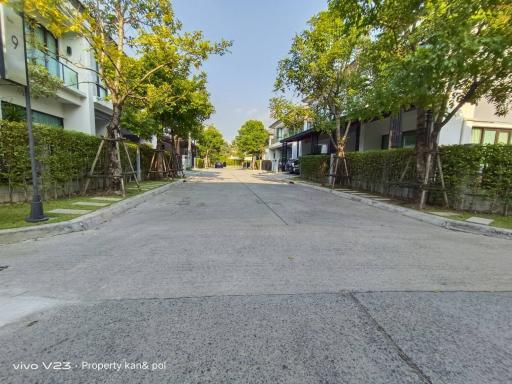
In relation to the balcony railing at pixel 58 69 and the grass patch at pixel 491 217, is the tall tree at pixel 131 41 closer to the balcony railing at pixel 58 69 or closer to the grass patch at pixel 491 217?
the balcony railing at pixel 58 69

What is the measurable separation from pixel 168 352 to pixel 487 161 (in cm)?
978

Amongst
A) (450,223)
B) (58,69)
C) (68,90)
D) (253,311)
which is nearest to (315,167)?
(450,223)

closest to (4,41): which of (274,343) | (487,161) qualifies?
(274,343)

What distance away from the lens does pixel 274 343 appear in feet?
7.32

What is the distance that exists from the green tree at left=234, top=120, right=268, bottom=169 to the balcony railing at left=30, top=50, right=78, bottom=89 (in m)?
43.0

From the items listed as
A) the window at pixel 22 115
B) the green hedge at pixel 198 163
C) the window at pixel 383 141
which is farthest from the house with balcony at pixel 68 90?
the green hedge at pixel 198 163

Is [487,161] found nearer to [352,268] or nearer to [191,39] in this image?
[352,268]

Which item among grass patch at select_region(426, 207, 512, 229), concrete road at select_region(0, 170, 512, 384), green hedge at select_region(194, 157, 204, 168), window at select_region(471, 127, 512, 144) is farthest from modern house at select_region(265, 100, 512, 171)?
green hedge at select_region(194, 157, 204, 168)

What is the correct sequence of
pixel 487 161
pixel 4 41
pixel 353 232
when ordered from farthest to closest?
pixel 487 161, pixel 353 232, pixel 4 41

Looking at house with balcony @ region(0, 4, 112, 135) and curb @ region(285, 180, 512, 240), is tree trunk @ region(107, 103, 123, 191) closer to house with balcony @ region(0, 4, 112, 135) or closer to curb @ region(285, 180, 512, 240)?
house with balcony @ region(0, 4, 112, 135)

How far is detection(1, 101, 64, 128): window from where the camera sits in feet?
31.9

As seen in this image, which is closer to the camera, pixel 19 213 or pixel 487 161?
pixel 19 213

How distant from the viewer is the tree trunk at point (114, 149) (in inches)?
392

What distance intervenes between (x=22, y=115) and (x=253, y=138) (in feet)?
158
